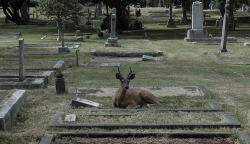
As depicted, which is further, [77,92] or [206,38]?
[206,38]

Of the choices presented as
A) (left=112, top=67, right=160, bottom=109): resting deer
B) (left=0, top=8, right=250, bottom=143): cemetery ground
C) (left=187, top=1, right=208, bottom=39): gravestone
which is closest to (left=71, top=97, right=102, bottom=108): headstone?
(left=0, top=8, right=250, bottom=143): cemetery ground

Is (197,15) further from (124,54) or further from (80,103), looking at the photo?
(80,103)

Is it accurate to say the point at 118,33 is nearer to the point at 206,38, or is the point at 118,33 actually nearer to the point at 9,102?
the point at 206,38

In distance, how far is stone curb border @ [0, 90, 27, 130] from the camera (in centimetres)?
748

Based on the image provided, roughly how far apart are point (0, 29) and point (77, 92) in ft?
94.5

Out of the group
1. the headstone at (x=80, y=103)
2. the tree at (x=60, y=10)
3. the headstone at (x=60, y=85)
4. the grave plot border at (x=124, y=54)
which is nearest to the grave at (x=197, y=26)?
the grave plot border at (x=124, y=54)

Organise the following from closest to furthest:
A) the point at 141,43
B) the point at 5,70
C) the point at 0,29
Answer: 1. the point at 5,70
2. the point at 141,43
3. the point at 0,29

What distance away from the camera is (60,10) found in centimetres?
2281

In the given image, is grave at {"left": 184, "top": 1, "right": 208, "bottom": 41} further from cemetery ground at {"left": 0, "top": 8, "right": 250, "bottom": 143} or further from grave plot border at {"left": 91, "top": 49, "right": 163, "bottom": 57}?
grave plot border at {"left": 91, "top": 49, "right": 163, "bottom": 57}

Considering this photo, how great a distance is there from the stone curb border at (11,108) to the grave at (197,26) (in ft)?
64.6

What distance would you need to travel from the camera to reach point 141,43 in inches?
1041

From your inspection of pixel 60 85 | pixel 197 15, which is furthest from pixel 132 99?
pixel 197 15

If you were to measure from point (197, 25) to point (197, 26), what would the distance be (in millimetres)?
87

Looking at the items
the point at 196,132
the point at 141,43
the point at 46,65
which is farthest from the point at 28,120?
the point at 141,43
